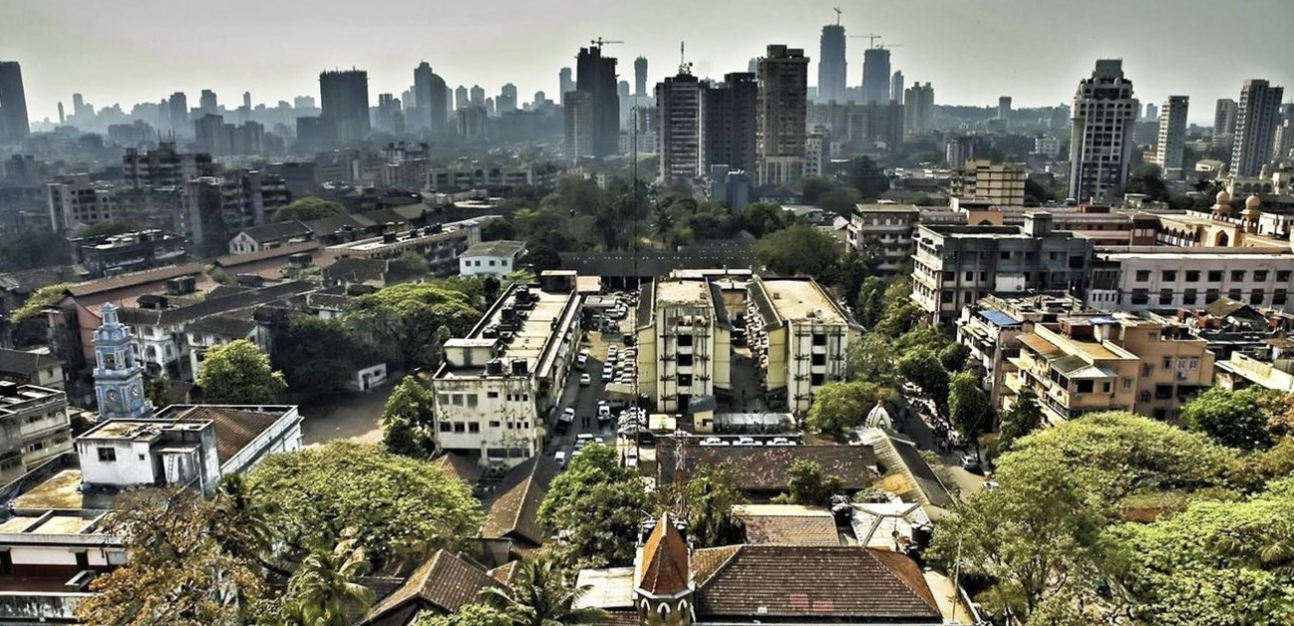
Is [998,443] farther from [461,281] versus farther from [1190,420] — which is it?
[461,281]

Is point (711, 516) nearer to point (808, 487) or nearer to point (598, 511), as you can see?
point (598, 511)

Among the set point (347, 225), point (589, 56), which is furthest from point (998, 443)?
point (589, 56)

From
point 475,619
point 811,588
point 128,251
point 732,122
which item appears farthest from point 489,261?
point 732,122

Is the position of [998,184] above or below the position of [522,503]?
above

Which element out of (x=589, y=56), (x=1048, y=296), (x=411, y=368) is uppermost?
(x=589, y=56)

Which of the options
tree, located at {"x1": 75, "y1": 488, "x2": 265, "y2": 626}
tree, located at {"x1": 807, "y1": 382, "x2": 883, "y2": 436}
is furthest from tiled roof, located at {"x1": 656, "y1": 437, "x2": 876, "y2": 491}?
tree, located at {"x1": 75, "y1": 488, "x2": 265, "y2": 626}

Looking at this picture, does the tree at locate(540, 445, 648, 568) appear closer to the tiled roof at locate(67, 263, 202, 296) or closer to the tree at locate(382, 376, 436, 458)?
the tree at locate(382, 376, 436, 458)
